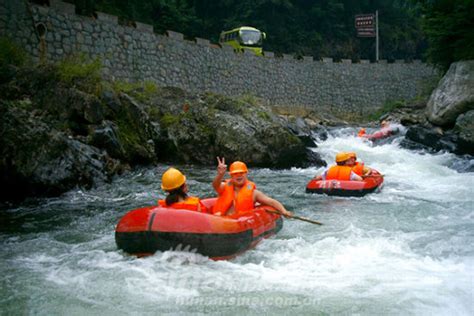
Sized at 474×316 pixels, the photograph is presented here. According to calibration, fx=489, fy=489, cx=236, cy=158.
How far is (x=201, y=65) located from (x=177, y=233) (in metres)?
18.2

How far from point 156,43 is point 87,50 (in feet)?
13.7

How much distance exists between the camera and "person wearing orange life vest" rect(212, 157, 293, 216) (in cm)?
630

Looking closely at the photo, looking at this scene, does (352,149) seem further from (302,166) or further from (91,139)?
(91,139)

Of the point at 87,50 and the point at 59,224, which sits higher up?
the point at 87,50

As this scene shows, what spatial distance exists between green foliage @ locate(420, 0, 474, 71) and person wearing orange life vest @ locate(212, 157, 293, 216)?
1470cm

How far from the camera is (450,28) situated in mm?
18922

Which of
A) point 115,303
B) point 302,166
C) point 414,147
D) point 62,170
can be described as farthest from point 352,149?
point 115,303

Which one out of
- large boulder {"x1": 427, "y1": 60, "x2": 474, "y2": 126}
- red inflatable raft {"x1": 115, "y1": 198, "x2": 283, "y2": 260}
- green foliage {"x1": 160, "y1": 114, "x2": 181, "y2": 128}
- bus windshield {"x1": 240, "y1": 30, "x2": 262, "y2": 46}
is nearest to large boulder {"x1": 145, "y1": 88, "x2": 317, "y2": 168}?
green foliage {"x1": 160, "y1": 114, "x2": 181, "y2": 128}

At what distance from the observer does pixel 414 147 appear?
16.5 m

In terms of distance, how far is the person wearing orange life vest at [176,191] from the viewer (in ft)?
18.5

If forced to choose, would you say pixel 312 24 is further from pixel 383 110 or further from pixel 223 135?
pixel 223 135

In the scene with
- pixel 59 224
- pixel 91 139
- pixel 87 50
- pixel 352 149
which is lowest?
pixel 352 149

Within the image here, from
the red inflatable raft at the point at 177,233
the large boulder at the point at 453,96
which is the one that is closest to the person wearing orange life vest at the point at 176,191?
the red inflatable raft at the point at 177,233

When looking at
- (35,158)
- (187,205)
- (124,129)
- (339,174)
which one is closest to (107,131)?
(124,129)
